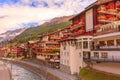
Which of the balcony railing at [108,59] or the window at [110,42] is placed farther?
the window at [110,42]

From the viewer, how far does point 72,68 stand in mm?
86188

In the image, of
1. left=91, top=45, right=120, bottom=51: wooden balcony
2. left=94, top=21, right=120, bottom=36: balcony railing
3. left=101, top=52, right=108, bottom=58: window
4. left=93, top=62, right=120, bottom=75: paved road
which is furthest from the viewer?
left=101, top=52, right=108, bottom=58: window

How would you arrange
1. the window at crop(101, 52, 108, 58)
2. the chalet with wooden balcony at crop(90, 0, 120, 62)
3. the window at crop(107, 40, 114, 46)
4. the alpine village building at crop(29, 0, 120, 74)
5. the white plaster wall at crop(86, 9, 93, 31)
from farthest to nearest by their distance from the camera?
the white plaster wall at crop(86, 9, 93, 31) < the window at crop(107, 40, 114, 46) < the window at crop(101, 52, 108, 58) < the alpine village building at crop(29, 0, 120, 74) < the chalet with wooden balcony at crop(90, 0, 120, 62)

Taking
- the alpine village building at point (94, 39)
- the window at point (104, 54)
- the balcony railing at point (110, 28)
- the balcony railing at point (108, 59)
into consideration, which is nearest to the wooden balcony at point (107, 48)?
the alpine village building at point (94, 39)

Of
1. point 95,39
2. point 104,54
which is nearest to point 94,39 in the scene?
point 95,39

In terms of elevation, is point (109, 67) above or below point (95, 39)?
below

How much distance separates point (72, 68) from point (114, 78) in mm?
31857

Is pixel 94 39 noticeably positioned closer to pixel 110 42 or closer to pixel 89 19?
pixel 110 42

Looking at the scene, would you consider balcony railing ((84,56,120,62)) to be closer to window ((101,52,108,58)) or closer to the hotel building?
the hotel building

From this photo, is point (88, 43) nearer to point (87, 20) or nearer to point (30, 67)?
point (87, 20)

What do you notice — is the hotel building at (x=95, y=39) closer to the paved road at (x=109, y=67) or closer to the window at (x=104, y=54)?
the window at (x=104, y=54)

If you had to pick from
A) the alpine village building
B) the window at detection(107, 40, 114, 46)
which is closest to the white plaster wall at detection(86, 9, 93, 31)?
the alpine village building

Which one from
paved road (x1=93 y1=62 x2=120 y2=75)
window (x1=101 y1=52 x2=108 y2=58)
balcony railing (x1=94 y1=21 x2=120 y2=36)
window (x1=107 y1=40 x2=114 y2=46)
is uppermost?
balcony railing (x1=94 y1=21 x2=120 y2=36)

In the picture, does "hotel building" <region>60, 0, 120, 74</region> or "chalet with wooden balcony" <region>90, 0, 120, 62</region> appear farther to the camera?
"hotel building" <region>60, 0, 120, 74</region>
